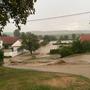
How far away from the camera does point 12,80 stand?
1491 cm

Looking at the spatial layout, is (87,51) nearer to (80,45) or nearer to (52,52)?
(80,45)

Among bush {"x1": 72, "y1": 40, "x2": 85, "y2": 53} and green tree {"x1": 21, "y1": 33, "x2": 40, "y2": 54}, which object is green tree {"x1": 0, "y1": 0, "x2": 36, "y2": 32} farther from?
green tree {"x1": 21, "y1": 33, "x2": 40, "y2": 54}

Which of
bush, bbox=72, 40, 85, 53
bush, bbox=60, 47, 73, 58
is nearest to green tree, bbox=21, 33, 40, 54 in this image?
bush, bbox=60, 47, 73, 58

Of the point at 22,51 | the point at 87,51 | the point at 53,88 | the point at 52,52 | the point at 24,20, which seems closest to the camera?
the point at 53,88

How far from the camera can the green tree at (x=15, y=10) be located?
55.4 ft

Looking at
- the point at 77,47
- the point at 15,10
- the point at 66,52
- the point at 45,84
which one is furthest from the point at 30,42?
the point at 45,84

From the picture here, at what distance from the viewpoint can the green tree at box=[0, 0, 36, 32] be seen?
16.9 metres

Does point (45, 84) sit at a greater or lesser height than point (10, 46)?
lesser

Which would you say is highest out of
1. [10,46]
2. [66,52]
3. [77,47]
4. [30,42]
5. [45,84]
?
[30,42]

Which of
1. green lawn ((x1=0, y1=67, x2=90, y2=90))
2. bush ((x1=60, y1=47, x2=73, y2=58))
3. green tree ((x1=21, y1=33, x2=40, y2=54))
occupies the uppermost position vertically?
green tree ((x1=21, y1=33, x2=40, y2=54))

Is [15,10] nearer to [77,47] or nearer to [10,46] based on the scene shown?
[77,47]

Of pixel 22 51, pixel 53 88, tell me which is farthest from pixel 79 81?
pixel 22 51

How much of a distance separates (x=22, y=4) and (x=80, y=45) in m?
38.7

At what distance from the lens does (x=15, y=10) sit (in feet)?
57.6
